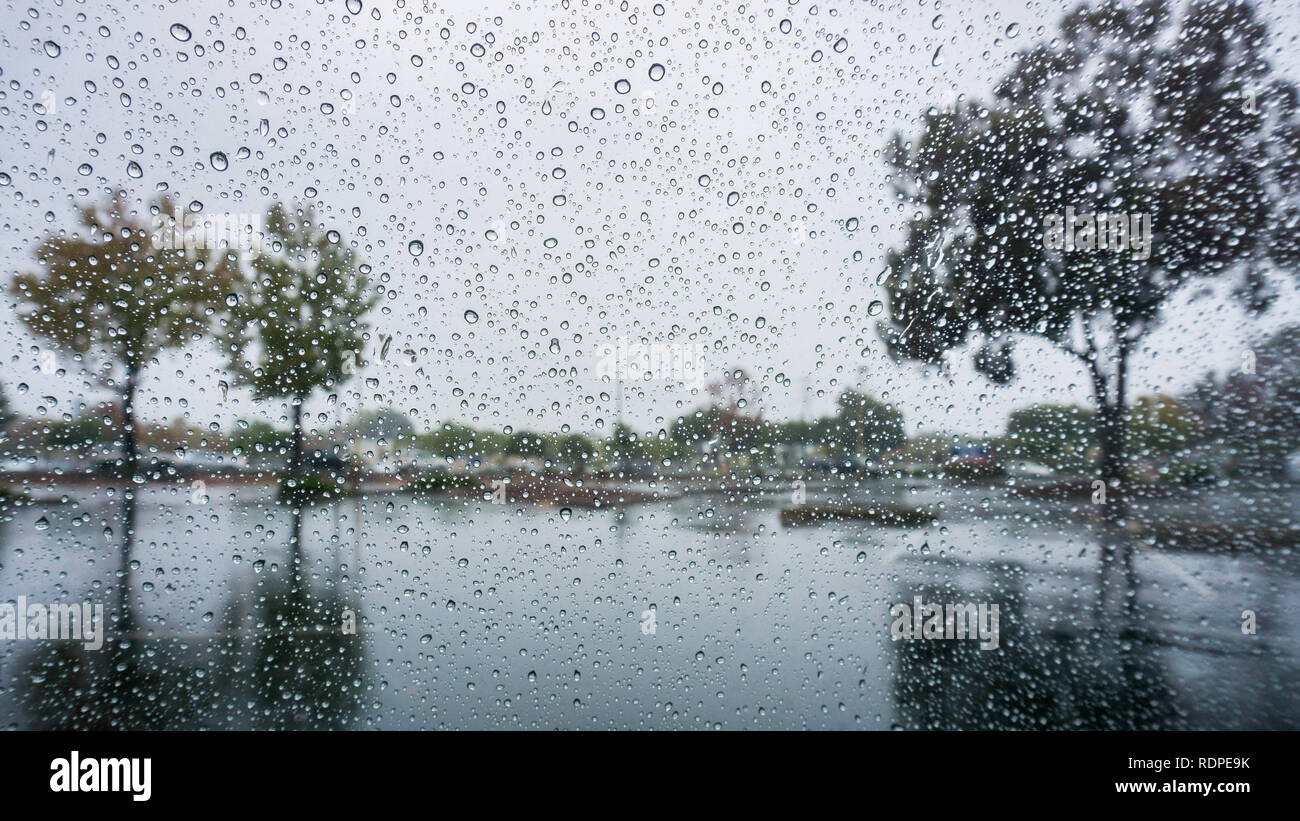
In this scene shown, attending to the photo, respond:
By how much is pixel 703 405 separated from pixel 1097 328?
105 centimetres

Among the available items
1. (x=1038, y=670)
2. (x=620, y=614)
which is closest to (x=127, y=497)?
(x=620, y=614)

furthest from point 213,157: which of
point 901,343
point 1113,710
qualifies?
point 1113,710

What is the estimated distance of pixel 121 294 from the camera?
1206 millimetres

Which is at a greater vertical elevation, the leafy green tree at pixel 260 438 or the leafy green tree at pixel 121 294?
the leafy green tree at pixel 121 294

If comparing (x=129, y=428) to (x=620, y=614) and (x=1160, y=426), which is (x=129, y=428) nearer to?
(x=620, y=614)

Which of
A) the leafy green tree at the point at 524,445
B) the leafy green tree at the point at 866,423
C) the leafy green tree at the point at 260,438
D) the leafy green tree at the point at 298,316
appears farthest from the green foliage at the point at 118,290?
the leafy green tree at the point at 866,423

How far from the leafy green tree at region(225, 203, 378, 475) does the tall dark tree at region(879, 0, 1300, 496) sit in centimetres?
147

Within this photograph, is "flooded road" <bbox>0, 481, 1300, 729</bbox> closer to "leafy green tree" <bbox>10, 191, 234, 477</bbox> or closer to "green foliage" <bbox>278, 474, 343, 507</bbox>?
"green foliage" <bbox>278, 474, 343, 507</bbox>

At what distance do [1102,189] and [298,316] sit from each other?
86.2 inches

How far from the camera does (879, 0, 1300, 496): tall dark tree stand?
111 cm

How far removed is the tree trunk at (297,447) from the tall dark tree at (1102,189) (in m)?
1.60

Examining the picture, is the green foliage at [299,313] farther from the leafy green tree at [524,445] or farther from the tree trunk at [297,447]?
the leafy green tree at [524,445]

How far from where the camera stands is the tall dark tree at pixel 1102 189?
111 cm

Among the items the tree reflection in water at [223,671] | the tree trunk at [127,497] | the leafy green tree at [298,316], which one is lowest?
the tree reflection in water at [223,671]
